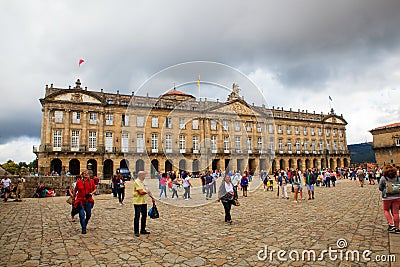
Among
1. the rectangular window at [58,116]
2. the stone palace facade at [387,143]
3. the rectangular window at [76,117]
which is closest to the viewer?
the rectangular window at [58,116]

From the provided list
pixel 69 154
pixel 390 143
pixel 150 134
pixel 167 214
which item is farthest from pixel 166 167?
pixel 390 143

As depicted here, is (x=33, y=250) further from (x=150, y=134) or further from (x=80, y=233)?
(x=150, y=134)

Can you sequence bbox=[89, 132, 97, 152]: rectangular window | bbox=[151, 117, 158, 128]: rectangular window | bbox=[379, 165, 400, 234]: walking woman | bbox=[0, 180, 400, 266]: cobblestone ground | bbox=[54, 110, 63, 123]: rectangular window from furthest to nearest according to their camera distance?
bbox=[151, 117, 158, 128]: rectangular window, bbox=[89, 132, 97, 152]: rectangular window, bbox=[54, 110, 63, 123]: rectangular window, bbox=[379, 165, 400, 234]: walking woman, bbox=[0, 180, 400, 266]: cobblestone ground

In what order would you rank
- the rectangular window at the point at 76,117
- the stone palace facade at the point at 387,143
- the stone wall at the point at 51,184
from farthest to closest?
the stone palace facade at the point at 387,143, the rectangular window at the point at 76,117, the stone wall at the point at 51,184

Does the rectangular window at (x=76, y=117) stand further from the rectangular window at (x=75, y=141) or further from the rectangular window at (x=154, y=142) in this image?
the rectangular window at (x=154, y=142)

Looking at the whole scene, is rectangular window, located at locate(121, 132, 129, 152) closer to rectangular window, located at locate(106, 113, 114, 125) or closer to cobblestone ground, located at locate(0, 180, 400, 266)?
rectangular window, located at locate(106, 113, 114, 125)

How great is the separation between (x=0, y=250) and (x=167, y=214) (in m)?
5.23

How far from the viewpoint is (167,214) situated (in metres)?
9.53

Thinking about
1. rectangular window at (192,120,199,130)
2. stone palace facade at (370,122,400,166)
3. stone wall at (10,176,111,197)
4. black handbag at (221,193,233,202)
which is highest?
rectangular window at (192,120,199,130)

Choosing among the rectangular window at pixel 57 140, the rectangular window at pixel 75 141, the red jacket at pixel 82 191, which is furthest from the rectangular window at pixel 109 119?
the red jacket at pixel 82 191

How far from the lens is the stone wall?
20.0 metres

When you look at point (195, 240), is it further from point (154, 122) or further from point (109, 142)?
point (154, 122)

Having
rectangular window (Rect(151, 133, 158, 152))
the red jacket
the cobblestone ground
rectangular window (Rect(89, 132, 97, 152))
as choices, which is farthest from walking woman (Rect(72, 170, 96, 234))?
rectangular window (Rect(151, 133, 158, 152))

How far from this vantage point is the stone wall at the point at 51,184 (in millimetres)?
19984
